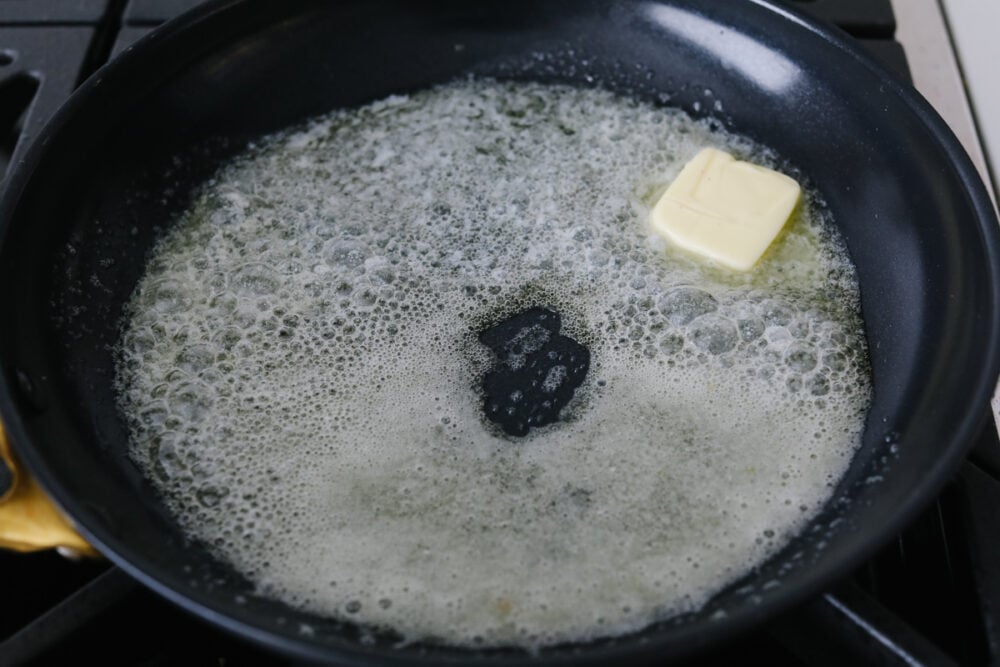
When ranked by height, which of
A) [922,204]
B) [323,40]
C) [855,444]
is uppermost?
[323,40]

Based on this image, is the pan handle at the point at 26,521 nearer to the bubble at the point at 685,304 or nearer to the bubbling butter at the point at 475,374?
the bubbling butter at the point at 475,374

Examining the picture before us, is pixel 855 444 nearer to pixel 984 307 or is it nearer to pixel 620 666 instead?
pixel 984 307

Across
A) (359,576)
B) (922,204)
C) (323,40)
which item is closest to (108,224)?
(323,40)

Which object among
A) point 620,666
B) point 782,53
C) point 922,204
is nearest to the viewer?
point 620,666

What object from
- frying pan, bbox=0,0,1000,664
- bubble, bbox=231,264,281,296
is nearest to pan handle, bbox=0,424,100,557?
frying pan, bbox=0,0,1000,664

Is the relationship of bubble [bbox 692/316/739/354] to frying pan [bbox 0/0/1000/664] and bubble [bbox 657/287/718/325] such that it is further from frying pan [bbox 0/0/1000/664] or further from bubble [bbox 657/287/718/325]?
frying pan [bbox 0/0/1000/664]

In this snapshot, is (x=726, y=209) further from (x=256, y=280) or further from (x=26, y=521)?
(x=26, y=521)

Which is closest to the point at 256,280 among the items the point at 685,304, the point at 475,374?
the point at 475,374
